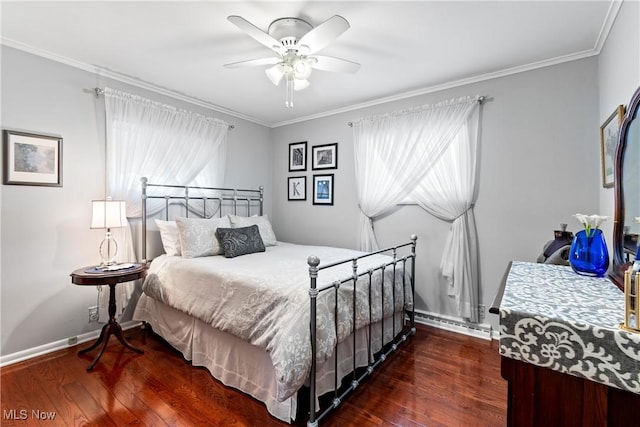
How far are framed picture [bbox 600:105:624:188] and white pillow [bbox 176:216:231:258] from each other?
10.5 ft

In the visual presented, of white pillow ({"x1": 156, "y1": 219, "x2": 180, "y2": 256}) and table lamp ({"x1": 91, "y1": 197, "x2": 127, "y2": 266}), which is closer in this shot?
table lamp ({"x1": 91, "y1": 197, "x2": 127, "y2": 266})

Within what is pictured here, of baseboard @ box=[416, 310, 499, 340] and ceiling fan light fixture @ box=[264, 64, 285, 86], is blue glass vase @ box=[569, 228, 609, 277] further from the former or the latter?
ceiling fan light fixture @ box=[264, 64, 285, 86]

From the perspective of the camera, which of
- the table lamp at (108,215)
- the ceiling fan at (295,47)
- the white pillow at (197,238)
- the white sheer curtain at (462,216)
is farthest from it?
the white sheer curtain at (462,216)

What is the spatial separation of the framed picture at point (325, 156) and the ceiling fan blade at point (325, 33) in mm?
1946

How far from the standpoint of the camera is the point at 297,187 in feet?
14.0

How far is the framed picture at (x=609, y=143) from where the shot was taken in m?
1.86

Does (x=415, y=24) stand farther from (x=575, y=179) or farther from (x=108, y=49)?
(x=108, y=49)

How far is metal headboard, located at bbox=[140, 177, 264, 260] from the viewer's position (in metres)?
3.04

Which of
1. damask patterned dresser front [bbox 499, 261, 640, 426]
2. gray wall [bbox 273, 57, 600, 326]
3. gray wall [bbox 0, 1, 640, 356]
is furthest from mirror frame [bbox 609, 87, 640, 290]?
gray wall [bbox 273, 57, 600, 326]

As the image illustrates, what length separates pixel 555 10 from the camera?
6.26 ft

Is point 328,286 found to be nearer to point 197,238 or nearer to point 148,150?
point 197,238

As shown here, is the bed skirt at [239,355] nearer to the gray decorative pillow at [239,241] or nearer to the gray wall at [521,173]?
the gray decorative pillow at [239,241]

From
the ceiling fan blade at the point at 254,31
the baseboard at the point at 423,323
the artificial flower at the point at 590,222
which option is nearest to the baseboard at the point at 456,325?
the baseboard at the point at 423,323

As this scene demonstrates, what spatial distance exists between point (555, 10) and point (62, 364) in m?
4.44
